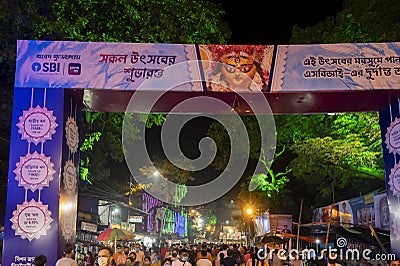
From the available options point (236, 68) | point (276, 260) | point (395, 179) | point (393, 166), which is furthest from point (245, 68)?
point (276, 260)

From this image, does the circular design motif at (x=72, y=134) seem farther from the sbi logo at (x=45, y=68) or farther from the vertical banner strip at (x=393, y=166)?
the vertical banner strip at (x=393, y=166)

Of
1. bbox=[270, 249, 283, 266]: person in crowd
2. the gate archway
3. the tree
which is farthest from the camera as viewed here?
the tree

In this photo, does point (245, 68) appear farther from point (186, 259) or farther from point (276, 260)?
point (276, 260)

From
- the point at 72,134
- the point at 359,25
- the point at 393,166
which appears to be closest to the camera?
the point at 72,134

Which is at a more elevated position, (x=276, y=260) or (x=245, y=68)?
(x=245, y=68)

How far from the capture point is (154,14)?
13.6m

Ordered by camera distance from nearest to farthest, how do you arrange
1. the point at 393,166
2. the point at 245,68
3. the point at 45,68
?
the point at 45,68 < the point at 245,68 < the point at 393,166

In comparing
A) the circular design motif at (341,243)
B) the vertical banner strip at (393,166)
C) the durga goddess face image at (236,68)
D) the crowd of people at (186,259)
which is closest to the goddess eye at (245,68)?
the durga goddess face image at (236,68)

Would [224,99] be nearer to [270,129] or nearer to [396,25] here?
[396,25]

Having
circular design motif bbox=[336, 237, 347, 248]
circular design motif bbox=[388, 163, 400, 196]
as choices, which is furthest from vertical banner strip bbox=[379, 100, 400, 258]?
circular design motif bbox=[336, 237, 347, 248]

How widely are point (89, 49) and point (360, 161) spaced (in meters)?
10.9

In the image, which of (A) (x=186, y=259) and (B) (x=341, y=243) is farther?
(B) (x=341, y=243)

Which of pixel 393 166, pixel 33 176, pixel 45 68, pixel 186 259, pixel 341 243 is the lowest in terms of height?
pixel 186 259

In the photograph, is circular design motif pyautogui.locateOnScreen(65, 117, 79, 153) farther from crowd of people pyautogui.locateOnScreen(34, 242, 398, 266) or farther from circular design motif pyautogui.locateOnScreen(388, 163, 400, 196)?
circular design motif pyautogui.locateOnScreen(388, 163, 400, 196)
